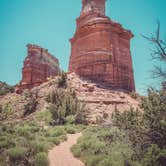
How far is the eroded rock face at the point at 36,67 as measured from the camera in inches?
1348

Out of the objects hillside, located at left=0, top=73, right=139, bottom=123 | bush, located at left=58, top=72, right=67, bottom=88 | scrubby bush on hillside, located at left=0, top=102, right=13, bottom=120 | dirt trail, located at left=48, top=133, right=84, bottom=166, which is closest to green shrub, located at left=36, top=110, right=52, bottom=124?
hillside, located at left=0, top=73, right=139, bottom=123

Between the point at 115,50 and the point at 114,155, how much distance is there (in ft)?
64.7

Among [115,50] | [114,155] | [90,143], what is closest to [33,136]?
[90,143]

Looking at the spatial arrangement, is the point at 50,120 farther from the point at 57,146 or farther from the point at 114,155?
the point at 114,155

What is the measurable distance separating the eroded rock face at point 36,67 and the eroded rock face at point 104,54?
10706 millimetres

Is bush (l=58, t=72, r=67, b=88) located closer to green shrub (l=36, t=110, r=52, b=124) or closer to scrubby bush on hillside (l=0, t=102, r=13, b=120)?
green shrub (l=36, t=110, r=52, b=124)

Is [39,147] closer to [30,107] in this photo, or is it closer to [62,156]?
[62,156]

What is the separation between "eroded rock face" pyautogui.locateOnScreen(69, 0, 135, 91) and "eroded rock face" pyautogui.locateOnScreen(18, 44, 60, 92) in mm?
10706

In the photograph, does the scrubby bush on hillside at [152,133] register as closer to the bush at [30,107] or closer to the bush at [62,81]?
the bush at [30,107]

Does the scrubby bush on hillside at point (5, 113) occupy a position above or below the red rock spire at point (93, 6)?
below

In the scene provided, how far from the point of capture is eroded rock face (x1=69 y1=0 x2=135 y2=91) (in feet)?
77.6

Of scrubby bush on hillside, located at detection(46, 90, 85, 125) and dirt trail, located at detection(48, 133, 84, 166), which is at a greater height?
scrubby bush on hillside, located at detection(46, 90, 85, 125)

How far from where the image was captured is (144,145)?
21.6ft

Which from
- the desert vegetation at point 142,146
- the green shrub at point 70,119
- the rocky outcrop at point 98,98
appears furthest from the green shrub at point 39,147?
the rocky outcrop at point 98,98
